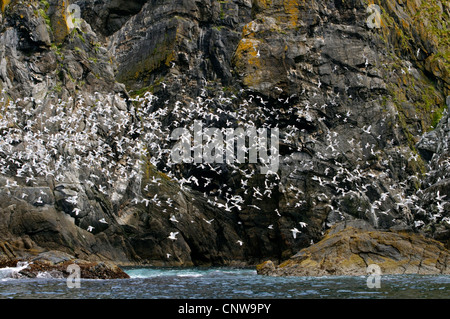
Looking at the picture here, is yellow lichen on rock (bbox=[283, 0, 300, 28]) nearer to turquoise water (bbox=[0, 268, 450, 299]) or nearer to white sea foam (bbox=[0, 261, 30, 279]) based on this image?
turquoise water (bbox=[0, 268, 450, 299])

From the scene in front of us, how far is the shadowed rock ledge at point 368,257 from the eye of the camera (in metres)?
34.2

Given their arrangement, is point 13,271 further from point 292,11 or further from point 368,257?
point 292,11

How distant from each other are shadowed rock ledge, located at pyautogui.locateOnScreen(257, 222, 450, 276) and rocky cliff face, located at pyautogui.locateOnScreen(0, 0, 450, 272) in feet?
28.2

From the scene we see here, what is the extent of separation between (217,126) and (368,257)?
2726cm

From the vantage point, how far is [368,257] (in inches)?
1383

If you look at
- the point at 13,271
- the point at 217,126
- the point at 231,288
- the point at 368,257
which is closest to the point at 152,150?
the point at 217,126

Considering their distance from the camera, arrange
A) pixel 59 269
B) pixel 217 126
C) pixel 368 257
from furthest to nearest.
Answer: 1. pixel 217 126
2. pixel 368 257
3. pixel 59 269

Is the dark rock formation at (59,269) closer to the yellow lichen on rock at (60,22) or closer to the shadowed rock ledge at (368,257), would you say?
the shadowed rock ledge at (368,257)

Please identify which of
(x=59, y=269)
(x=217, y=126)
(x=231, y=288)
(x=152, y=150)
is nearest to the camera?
(x=231, y=288)

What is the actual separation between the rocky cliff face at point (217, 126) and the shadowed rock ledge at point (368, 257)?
338 inches

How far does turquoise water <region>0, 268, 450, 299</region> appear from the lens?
23219 millimetres

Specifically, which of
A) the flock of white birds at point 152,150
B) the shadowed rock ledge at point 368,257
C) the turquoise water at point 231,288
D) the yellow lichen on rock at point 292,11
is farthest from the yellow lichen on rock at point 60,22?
the shadowed rock ledge at point 368,257

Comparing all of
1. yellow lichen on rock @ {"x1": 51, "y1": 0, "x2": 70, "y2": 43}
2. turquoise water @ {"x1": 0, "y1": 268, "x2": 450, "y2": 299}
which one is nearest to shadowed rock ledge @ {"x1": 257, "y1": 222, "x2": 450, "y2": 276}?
turquoise water @ {"x1": 0, "y1": 268, "x2": 450, "y2": 299}
